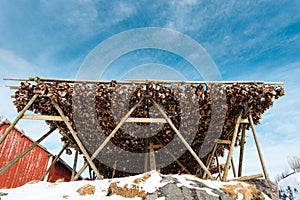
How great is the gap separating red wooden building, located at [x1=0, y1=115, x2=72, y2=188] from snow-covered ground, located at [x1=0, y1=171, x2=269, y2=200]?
7296 millimetres

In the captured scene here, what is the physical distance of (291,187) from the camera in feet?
88.1

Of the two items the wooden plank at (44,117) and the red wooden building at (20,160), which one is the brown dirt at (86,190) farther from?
the red wooden building at (20,160)

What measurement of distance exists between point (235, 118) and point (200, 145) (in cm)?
190

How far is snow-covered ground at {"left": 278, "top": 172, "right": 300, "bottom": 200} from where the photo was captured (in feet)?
84.5

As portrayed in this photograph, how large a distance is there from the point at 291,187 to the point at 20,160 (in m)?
27.5

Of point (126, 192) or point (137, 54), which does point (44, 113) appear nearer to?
point (137, 54)

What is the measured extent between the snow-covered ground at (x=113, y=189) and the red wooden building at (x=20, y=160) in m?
7.30

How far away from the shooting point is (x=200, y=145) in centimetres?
929

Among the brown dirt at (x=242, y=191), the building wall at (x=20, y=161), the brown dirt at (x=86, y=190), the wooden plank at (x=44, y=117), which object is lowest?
the brown dirt at (x=242, y=191)

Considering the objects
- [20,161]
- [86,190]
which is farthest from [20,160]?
[86,190]

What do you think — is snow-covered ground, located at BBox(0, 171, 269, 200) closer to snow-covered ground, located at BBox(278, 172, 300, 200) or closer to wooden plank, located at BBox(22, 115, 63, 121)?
wooden plank, located at BBox(22, 115, 63, 121)

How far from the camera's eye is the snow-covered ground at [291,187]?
25.8 metres

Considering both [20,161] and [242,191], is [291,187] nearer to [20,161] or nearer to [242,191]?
[242,191]

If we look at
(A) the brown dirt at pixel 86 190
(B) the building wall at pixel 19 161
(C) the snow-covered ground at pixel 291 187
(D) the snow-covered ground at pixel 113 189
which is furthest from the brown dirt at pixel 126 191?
(C) the snow-covered ground at pixel 291 187
